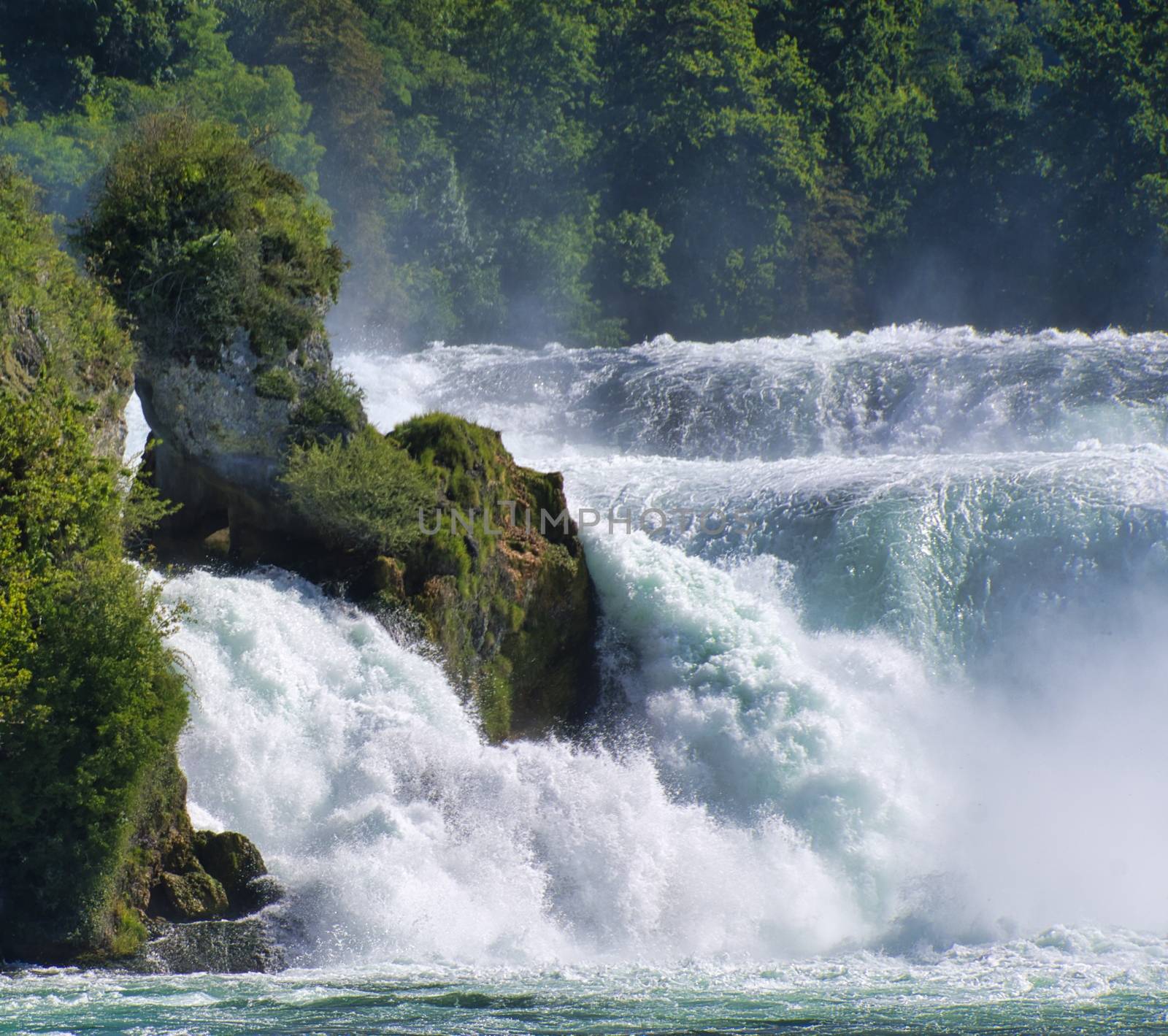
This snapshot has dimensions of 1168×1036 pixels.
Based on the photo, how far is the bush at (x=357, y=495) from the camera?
53.9ft

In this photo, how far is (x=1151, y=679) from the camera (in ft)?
63.2

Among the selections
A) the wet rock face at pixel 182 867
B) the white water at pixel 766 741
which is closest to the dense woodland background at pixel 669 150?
the white water at pixel 766 741

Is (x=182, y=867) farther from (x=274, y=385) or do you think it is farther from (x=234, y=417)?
(x=274, y=385)

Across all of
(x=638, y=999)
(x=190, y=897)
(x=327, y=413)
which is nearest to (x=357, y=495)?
(x=327, y=413)

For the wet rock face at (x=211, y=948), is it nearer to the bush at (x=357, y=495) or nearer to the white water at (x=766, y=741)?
the white water at (x=766, y=741)

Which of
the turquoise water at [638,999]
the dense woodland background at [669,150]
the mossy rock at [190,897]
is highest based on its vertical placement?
the dense woodland background at [669,150]

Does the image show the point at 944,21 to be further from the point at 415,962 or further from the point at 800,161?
the point at 415,962

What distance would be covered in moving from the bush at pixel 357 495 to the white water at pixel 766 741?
82cm

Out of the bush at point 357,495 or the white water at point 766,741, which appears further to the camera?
the bush at point 357,495

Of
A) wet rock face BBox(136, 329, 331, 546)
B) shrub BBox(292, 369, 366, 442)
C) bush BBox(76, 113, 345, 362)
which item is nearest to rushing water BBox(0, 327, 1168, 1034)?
wet rock face BBox(136, 329, 331, 546)

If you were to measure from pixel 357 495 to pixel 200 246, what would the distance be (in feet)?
9.73

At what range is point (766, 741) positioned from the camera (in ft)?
57.0

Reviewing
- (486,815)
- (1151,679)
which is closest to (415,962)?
(486,815)

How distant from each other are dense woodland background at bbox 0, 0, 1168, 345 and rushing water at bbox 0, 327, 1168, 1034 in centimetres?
2376
